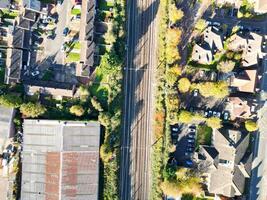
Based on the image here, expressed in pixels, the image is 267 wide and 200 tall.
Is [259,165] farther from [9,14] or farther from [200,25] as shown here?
[9,14]

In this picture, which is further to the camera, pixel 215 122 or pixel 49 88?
pixel 215 122

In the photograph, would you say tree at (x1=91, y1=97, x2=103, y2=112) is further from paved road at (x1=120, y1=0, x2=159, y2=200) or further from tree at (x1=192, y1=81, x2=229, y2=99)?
tree at (x1=192, y1=81, x2=229, y2=99)

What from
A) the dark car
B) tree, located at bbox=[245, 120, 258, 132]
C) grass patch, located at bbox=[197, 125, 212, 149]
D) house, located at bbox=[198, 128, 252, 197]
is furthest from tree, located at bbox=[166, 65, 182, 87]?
the dark car

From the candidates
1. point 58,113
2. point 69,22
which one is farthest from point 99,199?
point 69,22

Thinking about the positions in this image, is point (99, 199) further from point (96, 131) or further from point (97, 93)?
point (97, 93)

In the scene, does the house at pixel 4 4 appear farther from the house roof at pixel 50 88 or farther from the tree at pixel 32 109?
the tree at pixel 32 109

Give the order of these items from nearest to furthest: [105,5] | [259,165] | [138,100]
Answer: [105,5] → [138,100] → [259,165]

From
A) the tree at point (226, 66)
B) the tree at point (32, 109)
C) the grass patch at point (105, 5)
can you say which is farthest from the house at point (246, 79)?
the tree at point (32, 109)

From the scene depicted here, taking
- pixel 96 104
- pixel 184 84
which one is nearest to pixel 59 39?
pixel 96 104
